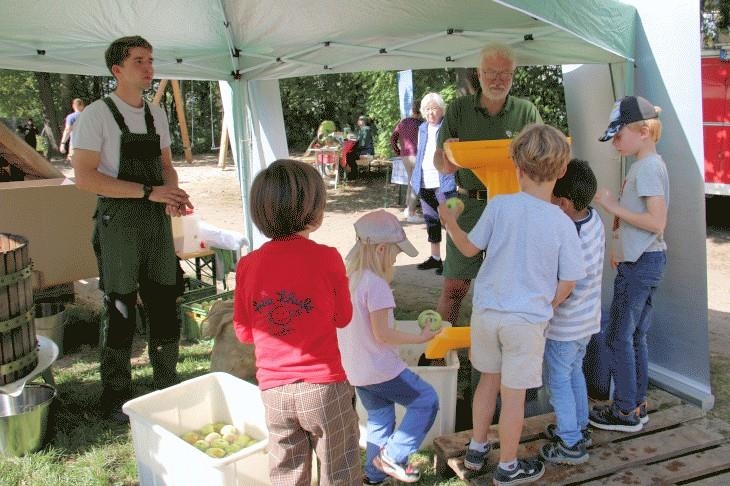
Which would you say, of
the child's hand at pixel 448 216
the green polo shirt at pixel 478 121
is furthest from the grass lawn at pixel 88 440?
the green polo shirt at pixel 478 121

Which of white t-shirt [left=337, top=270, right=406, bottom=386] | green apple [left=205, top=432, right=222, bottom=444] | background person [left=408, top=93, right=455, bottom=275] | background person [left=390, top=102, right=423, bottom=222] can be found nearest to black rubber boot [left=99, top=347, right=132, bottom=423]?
green apple [left=205, top=432, right=222, bottom=444]

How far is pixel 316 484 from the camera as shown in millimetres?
Answer: 2656

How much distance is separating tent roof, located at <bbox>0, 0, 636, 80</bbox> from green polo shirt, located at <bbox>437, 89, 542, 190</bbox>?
461mm

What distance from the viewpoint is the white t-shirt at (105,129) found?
3.10 m

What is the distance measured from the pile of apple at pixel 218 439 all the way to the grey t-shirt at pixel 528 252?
1196 mm

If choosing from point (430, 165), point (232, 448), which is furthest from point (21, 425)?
point (430, 165)

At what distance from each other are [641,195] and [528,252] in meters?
0.84

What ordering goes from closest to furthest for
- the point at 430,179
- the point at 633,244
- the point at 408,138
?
the point at 633,244 < the point at 430,179 < the point at 408,138

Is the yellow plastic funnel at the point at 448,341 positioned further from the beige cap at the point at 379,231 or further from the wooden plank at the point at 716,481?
the wooden plank at the point at 716,481

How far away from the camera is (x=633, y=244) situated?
118 inches

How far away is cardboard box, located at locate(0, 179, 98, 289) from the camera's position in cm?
444

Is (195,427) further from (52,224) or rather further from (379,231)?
(52,224)

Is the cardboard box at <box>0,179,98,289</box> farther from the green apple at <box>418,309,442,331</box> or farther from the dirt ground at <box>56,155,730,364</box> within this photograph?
the green apple at <box>418,309,442,331</box>

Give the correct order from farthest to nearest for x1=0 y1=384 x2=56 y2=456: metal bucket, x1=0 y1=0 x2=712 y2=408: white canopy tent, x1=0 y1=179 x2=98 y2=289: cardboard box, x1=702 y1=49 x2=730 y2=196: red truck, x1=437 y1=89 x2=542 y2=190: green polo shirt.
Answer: x1=702 y1=49 x2=730 y2=196: red truck
x1=0 y1=179 x2=98 y2=289: cardboard box
x1=437 y1=89 x2=542 y2=190: green polo shirt
x1=0 y1=0 x2=712 y2=408: white canopy tent
x1=0 y1=384 x2=56 y2=456: metal bucket
